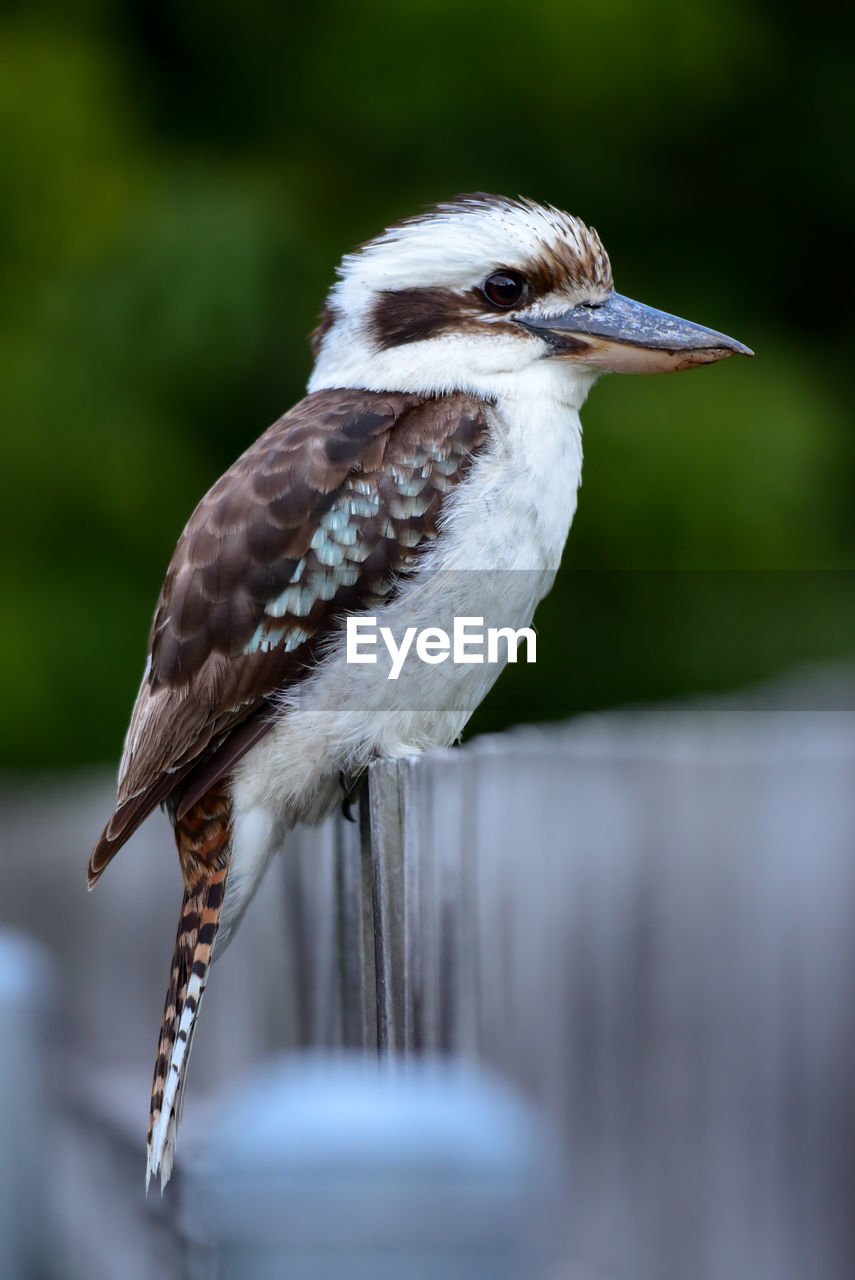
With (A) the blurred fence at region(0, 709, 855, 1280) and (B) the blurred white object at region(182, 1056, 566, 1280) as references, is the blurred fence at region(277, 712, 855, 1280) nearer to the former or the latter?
(A) the blurred fence at region(0, 709, 855, 1280)

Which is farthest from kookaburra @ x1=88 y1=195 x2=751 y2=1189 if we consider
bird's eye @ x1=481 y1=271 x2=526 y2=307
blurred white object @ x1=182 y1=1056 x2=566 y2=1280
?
blurred white object @ x1=182 y1=1056 x2=566 y2=1280

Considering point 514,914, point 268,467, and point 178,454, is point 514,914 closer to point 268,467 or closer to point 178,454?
point 268,467

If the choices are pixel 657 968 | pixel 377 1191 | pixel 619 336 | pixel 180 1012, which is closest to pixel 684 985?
pixel 657 968

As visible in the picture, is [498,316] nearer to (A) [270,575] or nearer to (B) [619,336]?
(B) [619,336]

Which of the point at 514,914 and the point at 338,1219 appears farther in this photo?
the point at 514,914

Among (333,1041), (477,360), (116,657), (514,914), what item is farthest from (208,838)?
(116,657)

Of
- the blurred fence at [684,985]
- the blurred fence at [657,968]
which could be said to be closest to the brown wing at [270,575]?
the blurred fence at [657,968]
